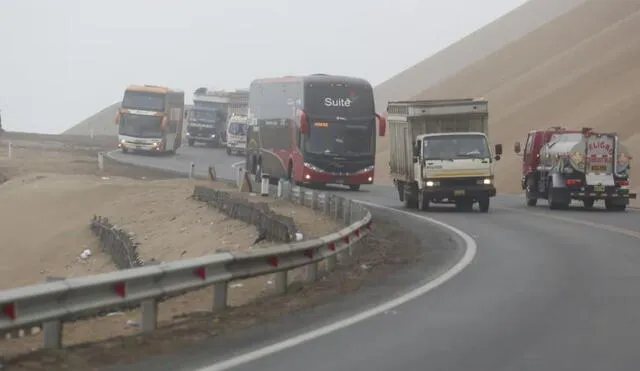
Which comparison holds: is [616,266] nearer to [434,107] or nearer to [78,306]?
[78,306]

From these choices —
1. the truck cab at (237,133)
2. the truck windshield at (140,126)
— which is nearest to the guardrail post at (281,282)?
the truck windshield at (140,126)

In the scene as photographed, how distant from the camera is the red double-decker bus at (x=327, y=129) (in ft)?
155

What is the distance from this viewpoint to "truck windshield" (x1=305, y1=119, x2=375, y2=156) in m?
47.5

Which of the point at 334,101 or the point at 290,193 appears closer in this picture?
the point at 290,193

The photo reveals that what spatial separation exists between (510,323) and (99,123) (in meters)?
158

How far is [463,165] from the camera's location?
1414 inches

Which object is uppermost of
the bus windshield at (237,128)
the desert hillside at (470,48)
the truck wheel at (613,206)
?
the desert hillside at (470,48)

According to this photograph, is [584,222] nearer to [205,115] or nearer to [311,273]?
[311,273]

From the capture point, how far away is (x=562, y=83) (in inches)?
3679

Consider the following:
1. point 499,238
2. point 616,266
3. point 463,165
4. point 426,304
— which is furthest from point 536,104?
point 426,304

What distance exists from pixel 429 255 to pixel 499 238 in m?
4.90

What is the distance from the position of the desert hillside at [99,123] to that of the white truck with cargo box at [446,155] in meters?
121

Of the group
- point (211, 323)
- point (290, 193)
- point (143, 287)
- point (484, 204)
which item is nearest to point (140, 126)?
point (290, 193)

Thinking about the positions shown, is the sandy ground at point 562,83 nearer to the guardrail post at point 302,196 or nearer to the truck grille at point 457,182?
the truck grille at point 457,182
